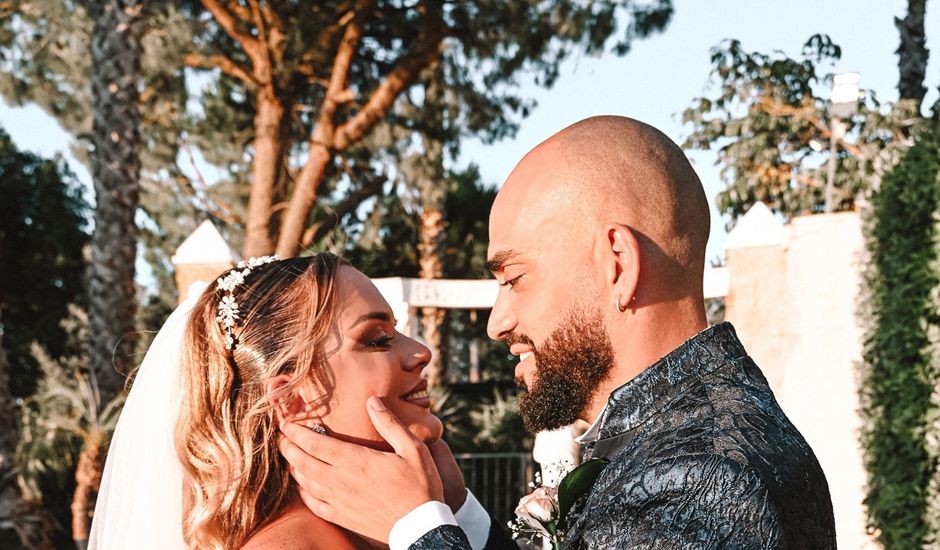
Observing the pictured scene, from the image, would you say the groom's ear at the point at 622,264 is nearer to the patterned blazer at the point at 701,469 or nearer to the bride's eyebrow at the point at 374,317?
the patterned blazer at the point at 701,469

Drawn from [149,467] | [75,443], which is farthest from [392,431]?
[75,443]

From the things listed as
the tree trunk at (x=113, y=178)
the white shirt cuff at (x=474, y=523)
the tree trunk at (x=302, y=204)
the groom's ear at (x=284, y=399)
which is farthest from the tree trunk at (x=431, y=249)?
the groom's ear at (x=284, y=399)

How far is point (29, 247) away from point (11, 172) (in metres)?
1.63

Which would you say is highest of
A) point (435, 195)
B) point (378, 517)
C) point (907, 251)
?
point (435, 195)

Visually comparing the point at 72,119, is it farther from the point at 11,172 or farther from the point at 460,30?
the point at 460,30

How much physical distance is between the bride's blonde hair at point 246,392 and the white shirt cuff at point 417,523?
2.58 feet

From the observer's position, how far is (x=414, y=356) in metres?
2.85

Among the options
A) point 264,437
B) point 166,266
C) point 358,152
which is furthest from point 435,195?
point 264,437

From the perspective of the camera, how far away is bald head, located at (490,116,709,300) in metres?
2.11

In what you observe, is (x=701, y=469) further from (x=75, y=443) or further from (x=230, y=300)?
(x=75, y=443)

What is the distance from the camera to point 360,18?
14094mm

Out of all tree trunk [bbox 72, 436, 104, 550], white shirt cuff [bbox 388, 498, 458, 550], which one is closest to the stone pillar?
tree trunk [bbox 72, 436, 104, 550]

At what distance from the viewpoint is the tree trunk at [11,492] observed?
815cm

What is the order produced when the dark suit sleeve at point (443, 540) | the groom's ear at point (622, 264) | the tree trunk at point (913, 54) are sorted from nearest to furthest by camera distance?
the dark suit sleeve at point (443, 540)
the groom's ear at point (622, 264)
the tree trunk at point (913, 54)
